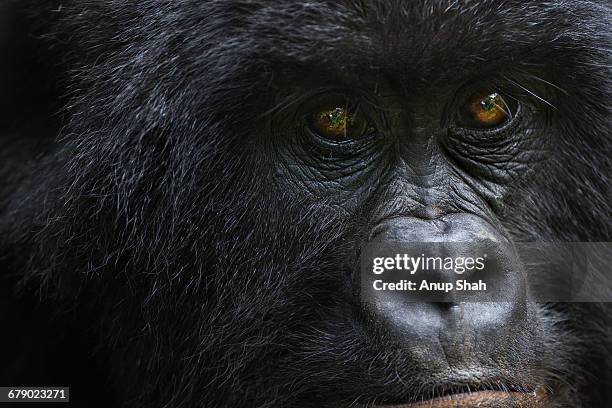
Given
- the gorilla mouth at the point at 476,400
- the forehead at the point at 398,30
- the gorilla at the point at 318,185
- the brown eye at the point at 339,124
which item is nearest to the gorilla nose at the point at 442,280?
the gorilla at the point at 318,185

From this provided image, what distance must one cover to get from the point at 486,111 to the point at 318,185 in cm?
63

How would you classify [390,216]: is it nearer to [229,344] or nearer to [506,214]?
[506,214]

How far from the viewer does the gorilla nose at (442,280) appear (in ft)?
9.50

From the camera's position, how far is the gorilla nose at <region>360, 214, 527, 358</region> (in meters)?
2.90

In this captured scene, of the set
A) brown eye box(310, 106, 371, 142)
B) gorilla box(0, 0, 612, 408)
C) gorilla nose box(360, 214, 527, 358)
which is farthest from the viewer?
brown eye box(310, 106, 371, 142)

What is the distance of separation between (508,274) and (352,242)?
0.52 metres

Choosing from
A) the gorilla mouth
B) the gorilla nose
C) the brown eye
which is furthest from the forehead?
the gorilla mouth

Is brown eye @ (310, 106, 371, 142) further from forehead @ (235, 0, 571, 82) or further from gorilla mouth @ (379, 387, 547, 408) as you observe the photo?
gorilla mouth @ (379, 387, 547, 408)

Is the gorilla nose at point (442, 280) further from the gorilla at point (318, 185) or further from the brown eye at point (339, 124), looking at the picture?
the brown eye at point (339, 124)

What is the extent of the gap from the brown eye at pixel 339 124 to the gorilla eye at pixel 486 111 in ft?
1.16

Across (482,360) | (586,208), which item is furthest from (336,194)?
(586,208)

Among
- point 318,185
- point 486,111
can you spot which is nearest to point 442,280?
point 318,185

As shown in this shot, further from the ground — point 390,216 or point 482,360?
point 390,216

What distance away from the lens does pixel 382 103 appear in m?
3.20
